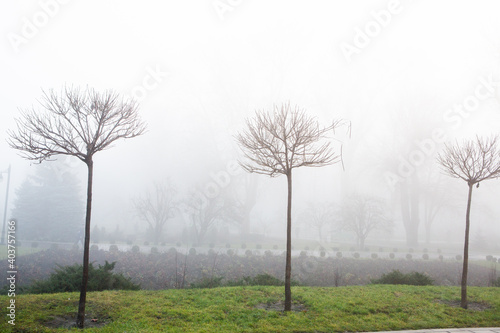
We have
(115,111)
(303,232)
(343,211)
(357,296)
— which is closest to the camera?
(115,111)

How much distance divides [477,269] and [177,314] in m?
19.1

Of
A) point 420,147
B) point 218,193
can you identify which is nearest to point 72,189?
point 218,193

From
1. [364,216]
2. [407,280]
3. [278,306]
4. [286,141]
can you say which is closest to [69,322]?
[278,306]

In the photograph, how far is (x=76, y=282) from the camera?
8.62 metres

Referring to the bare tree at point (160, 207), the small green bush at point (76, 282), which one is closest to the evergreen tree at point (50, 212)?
the bare tree at point (160, 207)

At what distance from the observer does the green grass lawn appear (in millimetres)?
5805

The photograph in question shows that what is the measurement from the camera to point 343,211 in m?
31.1

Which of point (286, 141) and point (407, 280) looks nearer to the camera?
point (286, 141)

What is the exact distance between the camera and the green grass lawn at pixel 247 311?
580cm

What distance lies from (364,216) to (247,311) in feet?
77.1

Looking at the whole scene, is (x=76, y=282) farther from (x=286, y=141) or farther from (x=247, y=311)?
(x=286, y=141)

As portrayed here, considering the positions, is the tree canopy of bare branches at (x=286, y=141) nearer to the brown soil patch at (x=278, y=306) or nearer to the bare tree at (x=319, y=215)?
the brown soil patch at (x=278, y=306)

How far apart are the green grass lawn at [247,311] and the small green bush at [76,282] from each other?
1.11m

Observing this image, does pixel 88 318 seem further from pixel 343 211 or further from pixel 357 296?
pixel 343 211
